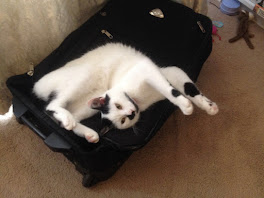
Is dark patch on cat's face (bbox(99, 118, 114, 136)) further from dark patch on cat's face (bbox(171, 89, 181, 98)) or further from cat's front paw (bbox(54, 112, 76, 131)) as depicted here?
dark patch on cat's face (bbox(171, 89, 181, 98))

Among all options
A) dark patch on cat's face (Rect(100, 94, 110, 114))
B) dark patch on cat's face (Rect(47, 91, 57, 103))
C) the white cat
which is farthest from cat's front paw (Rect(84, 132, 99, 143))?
dark patch on cat's face (Rect(47, 91, 57, 103))

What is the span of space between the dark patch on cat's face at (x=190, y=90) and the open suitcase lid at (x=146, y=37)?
11 centimetres

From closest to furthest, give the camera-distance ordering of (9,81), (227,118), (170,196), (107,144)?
(107,144), (9,81), (170,196), (227,118)

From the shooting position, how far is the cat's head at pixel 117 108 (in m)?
1.08

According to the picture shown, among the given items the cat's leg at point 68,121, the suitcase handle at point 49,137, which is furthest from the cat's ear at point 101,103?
the suitcase handle at point 49,137

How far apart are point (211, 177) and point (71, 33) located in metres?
1.12

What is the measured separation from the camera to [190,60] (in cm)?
136

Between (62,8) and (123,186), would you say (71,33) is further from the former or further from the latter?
(123,186)

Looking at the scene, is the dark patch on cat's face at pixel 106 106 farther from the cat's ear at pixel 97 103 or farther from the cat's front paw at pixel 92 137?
the cat's front paw at pixel 92 137

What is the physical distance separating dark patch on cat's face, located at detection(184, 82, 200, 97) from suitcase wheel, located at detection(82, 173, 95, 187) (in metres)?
0.64

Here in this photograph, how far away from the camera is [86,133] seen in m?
1.06

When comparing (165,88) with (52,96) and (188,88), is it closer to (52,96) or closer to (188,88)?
(188,88)

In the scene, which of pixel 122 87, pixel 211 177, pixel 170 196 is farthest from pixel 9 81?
pixel 211 177

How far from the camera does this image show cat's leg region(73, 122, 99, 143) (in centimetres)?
105
